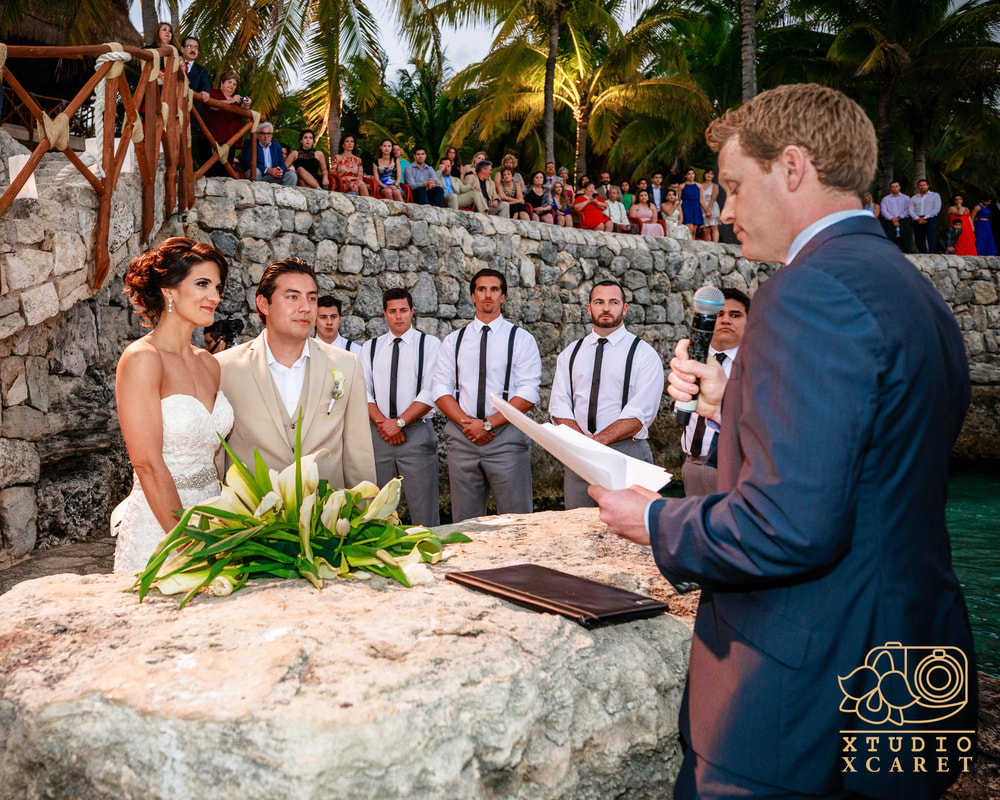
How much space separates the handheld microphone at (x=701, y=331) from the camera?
185 cm

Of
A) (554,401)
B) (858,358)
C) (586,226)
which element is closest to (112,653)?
(858,358)

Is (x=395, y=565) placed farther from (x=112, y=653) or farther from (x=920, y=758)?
(x=920, y=758)

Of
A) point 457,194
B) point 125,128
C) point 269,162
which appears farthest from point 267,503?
point 457,194

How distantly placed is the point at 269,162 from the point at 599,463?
7687 millimetres

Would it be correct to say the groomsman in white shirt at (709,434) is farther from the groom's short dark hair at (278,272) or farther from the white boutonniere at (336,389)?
the groom's short dark hair at (278,272)

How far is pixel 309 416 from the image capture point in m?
3.21

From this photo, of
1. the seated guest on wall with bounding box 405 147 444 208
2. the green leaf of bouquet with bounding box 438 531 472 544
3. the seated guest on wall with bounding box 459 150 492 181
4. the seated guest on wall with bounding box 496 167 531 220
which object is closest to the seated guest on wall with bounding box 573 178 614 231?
the seated guest on wall with bounding box 496 167 531 220

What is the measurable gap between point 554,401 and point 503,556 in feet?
10.4

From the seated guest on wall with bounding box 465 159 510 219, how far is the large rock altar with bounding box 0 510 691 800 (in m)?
9.45

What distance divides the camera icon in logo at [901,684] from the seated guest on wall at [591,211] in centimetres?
1086

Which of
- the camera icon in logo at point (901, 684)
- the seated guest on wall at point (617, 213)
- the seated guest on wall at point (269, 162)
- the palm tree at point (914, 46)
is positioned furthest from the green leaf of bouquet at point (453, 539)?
the palm tree at point (914, 46)

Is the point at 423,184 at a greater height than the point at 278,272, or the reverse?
the point at 423,184

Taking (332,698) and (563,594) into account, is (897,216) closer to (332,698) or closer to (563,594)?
(563,594)

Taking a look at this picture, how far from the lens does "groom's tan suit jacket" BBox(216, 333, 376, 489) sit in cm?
319
